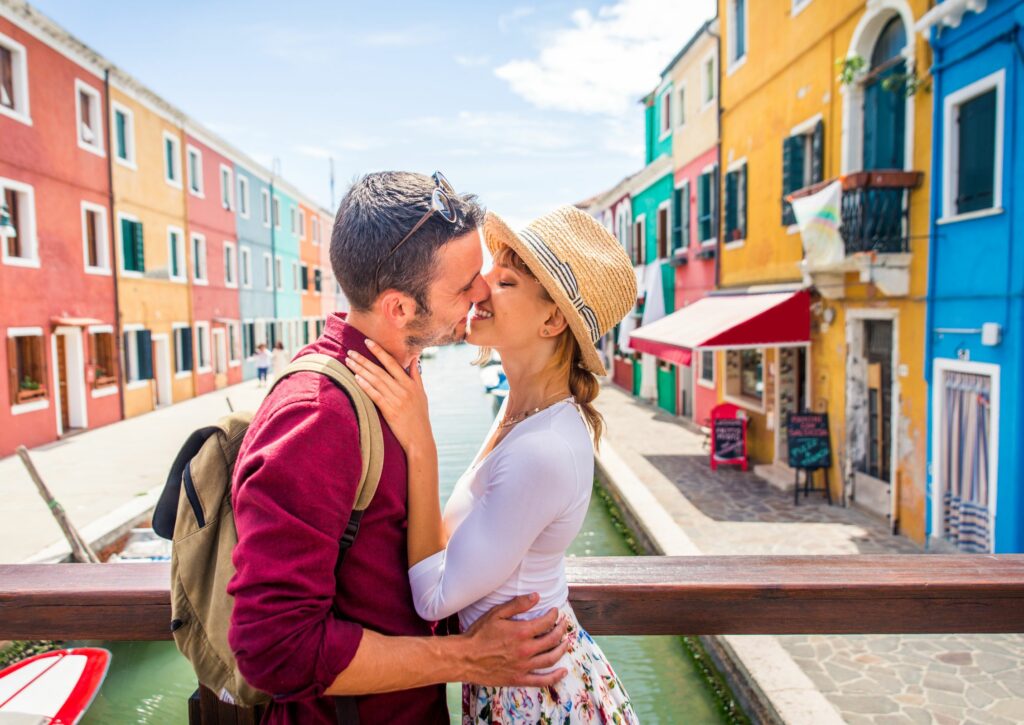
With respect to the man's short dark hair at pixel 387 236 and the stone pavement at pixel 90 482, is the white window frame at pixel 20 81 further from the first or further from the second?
the man's short dark hair at pixel 387 236

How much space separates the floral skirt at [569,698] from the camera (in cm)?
149

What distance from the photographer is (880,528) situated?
845 centimetres

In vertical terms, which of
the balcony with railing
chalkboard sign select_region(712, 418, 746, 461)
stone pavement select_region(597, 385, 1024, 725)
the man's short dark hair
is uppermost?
the balcony with railing

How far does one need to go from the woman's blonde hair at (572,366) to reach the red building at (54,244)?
1384 centimetres

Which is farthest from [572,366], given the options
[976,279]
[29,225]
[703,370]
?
[29,225]

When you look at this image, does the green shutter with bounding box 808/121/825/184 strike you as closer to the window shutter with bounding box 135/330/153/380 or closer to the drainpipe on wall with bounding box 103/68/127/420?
the drainpipe on wall with bounding box 103/68/127/420

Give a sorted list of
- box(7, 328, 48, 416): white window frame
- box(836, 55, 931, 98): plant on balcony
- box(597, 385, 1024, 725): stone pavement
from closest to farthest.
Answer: box(597, 385, 1024, 725): stone pavement < box(836, 55, 931, 98): plant on balcony < box(7, 328, 48, 416): white window frame

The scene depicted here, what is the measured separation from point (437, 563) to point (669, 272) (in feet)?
59.2

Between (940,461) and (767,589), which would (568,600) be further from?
(940,461)

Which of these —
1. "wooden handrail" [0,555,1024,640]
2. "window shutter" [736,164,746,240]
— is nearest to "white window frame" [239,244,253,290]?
"window shutter" [736,164,746,240]

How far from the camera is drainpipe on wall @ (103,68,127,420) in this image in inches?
685

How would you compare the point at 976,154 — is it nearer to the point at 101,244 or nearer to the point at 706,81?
the point at 706,81

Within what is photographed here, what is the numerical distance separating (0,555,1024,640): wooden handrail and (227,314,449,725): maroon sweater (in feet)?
1.87

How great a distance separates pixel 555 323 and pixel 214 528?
2.61 feet
